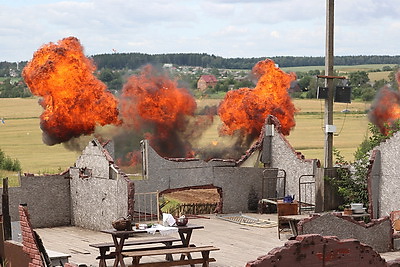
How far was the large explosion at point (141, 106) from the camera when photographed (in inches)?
1275

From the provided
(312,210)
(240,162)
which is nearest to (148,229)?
(312,210)

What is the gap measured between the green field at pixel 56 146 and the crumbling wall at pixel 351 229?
1317 inches

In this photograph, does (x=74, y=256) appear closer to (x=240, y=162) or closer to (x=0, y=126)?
(x=240, y=162)

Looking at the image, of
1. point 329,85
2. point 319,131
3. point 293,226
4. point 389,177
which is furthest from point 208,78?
point 293,226

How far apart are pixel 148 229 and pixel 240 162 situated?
1102 centimetres

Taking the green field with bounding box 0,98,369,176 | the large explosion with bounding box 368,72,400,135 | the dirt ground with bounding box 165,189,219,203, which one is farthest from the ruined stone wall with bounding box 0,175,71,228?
the green field with bounding box 0,98,369,176

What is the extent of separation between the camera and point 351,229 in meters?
22.3

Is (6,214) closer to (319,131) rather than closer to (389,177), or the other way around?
(389,177)

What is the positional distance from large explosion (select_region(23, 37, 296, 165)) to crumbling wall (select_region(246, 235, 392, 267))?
1851 cm

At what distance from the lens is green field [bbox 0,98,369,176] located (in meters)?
60.1

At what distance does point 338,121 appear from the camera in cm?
7381

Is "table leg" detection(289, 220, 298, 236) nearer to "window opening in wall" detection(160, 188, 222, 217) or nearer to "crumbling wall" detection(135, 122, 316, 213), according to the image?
"crumbling wall" detection(135, 122, 316, 213)

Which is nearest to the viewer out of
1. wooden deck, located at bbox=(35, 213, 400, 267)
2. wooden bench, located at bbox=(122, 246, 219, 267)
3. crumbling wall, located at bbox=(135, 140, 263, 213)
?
wooden bench, located at bbox=(122, 246, 219, 267)

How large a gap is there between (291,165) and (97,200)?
6409 millimetres
